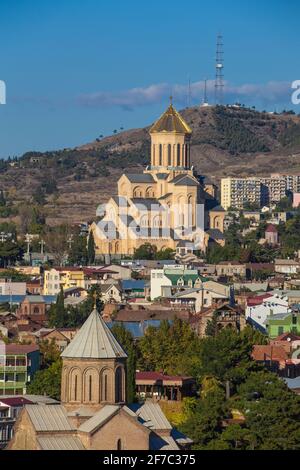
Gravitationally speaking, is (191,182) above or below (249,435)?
above

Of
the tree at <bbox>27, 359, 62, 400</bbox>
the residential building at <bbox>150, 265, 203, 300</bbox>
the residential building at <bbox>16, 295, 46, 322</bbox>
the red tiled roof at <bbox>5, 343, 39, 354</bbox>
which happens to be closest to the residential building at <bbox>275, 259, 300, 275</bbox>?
the residential building at <bbox>150, 265, 203, 300</bbox>

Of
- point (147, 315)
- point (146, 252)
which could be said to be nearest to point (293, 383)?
point (147, 315)

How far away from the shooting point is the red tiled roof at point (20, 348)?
5506 centimetres

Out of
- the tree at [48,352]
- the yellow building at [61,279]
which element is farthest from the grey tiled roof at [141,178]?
the tree at [48,352]

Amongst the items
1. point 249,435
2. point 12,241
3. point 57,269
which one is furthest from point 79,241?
point 249,435

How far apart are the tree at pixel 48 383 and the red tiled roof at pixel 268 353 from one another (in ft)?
24.5

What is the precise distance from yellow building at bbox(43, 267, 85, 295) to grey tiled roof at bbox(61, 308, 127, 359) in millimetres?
43694

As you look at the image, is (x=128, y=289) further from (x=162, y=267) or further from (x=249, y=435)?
(x=249, y=435)

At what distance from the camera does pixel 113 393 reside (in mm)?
37875

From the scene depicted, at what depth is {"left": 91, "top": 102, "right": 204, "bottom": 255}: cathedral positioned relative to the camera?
98.3 m

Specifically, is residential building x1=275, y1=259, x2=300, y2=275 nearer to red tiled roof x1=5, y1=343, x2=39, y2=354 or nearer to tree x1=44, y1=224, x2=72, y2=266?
tree x1=44, y1=224, x2=72, y2=266

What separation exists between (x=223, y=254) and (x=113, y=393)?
54.7 m

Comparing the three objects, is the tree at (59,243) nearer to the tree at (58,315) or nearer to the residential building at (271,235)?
the residential building at (271,235)

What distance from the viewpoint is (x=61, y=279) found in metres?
84.1
